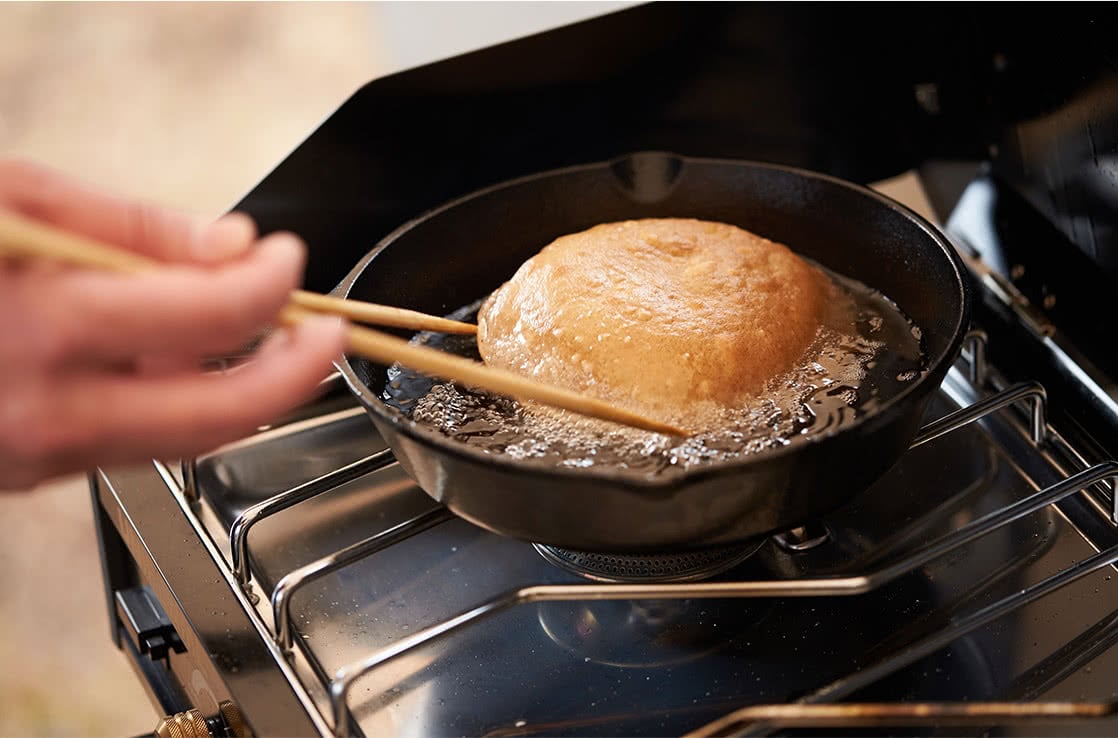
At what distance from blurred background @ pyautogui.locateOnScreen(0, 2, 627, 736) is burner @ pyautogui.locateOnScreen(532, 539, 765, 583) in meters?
1.27

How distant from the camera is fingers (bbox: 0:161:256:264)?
76cm

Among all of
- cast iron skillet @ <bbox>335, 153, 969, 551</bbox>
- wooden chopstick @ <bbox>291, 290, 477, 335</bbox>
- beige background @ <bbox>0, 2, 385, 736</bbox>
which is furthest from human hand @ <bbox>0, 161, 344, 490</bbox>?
beige background @ <bbox>0, 2, 385, 736</bbox>

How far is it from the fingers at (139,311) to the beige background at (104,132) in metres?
1.68

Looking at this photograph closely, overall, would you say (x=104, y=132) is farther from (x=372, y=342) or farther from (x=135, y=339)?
(x=135, y=339)

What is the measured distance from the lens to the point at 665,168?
4.57ft

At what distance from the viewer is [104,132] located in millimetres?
2938

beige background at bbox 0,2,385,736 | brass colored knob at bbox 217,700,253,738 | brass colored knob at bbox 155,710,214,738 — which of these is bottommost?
brass colored knob at bbox 217,700,253,738

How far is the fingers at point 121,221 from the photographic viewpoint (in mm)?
757

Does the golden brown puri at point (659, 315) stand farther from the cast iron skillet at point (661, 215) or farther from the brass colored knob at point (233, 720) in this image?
the brass colored knob at point (233, 720)

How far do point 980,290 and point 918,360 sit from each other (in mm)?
321

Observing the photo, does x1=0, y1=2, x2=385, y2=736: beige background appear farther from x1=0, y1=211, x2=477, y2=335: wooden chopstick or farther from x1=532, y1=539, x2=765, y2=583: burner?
x1=0, y1=211, x2=477, y2=335: wooden chopstick

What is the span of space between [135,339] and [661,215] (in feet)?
2.75

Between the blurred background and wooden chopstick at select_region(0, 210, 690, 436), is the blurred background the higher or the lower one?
the higher one

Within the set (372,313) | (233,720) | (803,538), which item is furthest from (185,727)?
(803,538)
